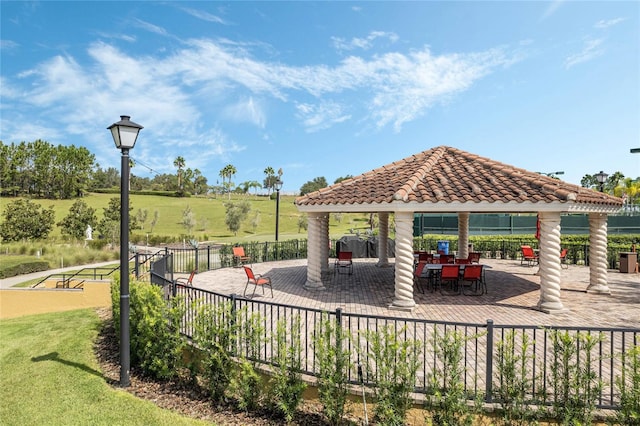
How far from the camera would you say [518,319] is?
832cm

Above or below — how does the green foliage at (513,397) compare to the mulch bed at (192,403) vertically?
above

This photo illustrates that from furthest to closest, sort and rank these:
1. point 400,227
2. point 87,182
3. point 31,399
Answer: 1. point 87,182
2. point 400,227
3. point 31,399

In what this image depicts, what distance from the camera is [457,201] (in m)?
8.97

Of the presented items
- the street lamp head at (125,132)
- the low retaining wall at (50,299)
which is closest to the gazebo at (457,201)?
the street lamp head at (125,132)

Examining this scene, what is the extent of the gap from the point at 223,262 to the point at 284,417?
42.9 ft

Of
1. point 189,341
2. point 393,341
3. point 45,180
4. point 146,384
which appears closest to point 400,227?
point 393,341

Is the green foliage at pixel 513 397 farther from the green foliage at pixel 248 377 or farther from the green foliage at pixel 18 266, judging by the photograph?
the green foliage at pixel 18 266

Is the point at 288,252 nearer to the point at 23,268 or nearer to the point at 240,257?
the point at 240,257

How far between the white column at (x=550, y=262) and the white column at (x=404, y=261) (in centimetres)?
322

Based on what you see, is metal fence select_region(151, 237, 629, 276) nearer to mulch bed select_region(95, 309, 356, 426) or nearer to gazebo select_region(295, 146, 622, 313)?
gazebo select_region(295, 146, 622, 313)

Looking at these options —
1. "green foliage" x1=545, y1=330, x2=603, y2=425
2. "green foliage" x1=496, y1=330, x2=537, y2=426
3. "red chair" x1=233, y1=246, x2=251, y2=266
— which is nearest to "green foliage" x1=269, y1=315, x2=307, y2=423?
"green foliage" x1=496, y1=330, x2=537, y2=426

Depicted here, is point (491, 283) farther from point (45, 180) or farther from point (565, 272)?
point (45, 180)

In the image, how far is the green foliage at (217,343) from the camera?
206 inches

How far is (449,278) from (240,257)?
1023 cm
